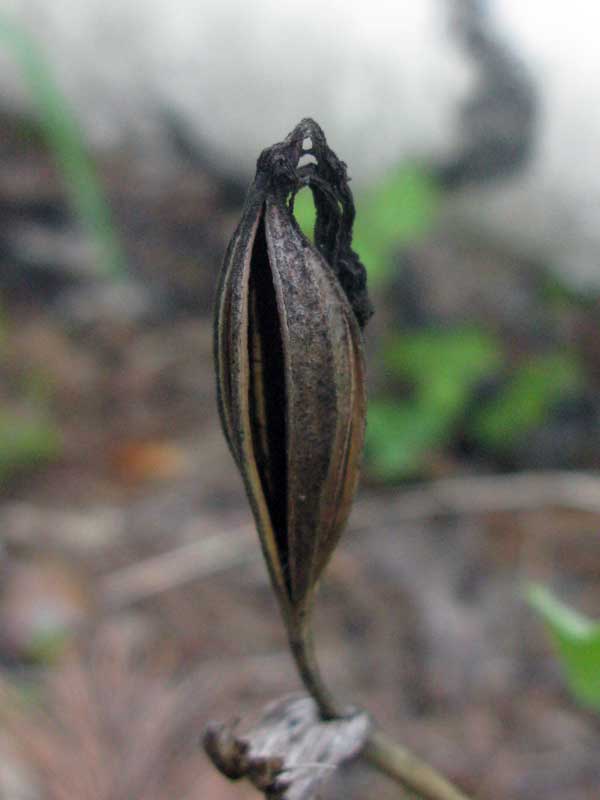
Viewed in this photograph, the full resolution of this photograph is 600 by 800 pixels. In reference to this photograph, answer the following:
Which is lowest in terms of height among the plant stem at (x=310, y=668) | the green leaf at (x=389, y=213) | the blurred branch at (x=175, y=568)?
the blurred branch at (x=175, y=568)

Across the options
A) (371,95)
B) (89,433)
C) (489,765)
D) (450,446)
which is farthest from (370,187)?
(489,765)

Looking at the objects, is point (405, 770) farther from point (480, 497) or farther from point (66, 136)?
point (66, 136)

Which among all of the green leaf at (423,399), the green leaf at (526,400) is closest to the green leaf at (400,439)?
the green leaf at (423,399)

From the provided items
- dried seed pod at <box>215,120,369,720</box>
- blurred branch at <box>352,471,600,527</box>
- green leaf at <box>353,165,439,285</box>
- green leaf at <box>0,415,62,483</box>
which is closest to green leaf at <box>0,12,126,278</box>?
green leaf at <box>0,415,62,483</box>

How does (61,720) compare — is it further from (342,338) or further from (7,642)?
(342,338)

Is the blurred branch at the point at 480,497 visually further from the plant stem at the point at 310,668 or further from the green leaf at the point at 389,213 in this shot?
the plant stem at the point at 310,668

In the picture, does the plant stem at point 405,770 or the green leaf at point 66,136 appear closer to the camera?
the plant stem at point 405,770

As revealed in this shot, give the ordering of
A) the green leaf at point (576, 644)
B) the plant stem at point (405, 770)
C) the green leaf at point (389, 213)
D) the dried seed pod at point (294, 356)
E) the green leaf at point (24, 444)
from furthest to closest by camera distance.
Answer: the green leaf at point (24, 444) → the green leaf at point (389, 213) → the green leaf at point (576, 644) → the plant stem at point (405, 770) → the dried seed pod at point (294, 356)

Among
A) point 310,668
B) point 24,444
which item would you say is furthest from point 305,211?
point 310,668

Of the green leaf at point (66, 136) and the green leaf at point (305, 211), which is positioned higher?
the green leaf at point (66, 136)
